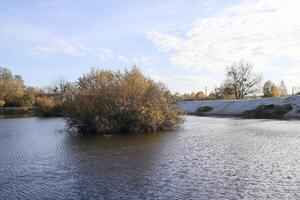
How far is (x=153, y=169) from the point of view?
18828mm

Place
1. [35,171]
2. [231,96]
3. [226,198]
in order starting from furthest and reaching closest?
1. [231,96]
2. [35,171]
3. [226,198]

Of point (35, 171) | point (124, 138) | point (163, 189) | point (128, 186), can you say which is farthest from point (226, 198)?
point (124, 138)

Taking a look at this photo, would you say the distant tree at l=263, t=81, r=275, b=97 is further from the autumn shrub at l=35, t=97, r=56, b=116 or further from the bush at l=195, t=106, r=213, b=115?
the autumn shrub at l=35, t=97, r=56, b=116

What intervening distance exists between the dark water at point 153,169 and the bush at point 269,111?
3740cm

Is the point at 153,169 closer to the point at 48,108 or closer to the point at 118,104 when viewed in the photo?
the point at 118,104

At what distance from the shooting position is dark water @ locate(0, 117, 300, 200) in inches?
576

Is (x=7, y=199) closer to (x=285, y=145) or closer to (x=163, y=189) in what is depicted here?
(x=163, y=189)

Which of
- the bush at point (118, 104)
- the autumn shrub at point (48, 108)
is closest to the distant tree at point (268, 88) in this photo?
the autumn shrub at point (48, 108)

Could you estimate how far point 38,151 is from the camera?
Result: 25.9 metres

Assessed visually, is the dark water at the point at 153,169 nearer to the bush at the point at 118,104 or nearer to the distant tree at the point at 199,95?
the bush at the point at 118,104

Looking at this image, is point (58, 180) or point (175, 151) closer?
point (58, 180)

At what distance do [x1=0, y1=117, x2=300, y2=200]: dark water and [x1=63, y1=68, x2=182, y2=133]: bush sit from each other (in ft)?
23.9

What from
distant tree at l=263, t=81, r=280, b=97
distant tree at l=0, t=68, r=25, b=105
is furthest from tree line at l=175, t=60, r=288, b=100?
distant tree at l=0, t=68, r=25, b=105

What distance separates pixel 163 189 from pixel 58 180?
4754 millimetres
